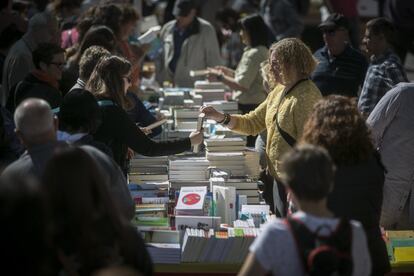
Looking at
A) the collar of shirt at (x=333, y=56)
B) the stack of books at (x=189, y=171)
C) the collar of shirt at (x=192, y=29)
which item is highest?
the collar of shirt at (x=333, y=56)

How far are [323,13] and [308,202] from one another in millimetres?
11973

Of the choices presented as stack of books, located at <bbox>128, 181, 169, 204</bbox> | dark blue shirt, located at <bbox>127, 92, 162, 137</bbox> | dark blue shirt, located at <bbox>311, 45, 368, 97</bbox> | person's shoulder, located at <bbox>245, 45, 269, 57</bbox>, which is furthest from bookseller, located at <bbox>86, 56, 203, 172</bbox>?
person's shoulder, located at <bbox>245, 45, 269, 57</bbox>

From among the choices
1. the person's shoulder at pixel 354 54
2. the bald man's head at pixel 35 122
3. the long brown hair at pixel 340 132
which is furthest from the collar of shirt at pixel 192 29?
the bald man's head at pixel 35 122

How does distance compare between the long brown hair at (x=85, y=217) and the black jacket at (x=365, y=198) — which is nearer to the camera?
the long brown hair at (x=85, y=217)

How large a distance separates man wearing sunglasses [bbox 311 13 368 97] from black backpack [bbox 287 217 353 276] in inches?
169

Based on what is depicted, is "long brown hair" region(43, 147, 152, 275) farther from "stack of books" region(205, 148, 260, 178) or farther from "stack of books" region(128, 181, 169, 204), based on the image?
"stack of books" region(205, 148, 260, 178)

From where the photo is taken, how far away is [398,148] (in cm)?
590

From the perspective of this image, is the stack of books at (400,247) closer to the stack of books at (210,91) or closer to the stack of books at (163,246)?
the stack of books at (163,246)

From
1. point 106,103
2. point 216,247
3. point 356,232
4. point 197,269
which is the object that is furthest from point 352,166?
point 106,103

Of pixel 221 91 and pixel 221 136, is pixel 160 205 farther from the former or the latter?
pixel 221 91

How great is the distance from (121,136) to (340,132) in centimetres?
168

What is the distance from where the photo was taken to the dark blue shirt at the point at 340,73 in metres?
7.96

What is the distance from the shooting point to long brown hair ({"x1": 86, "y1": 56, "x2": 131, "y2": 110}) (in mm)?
5785

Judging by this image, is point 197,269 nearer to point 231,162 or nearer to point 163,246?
point 163,246
